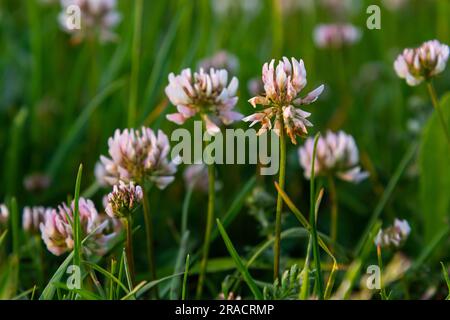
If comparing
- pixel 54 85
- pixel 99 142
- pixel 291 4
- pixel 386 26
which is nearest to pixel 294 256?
pixel 99 142

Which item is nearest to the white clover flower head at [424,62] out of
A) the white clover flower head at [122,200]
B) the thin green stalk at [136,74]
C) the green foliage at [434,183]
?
the green foliage at [434,183]

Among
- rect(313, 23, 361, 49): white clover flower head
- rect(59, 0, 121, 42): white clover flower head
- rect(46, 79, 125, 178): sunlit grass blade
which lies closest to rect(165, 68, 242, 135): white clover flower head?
rect(46, 79, 125, 178): sunlit grass blade

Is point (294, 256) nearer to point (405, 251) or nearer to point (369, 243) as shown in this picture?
point (405, 251)

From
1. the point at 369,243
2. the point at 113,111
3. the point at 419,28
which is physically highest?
the point at 419,28

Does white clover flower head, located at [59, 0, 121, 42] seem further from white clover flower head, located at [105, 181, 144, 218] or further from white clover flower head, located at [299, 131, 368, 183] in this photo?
white clover flower head, located at [105, 181, 144, 218]

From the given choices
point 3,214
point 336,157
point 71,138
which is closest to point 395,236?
point 336,157

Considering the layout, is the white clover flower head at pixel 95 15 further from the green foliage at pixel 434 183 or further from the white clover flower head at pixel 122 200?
the white clover flower head at pixel 122 200
